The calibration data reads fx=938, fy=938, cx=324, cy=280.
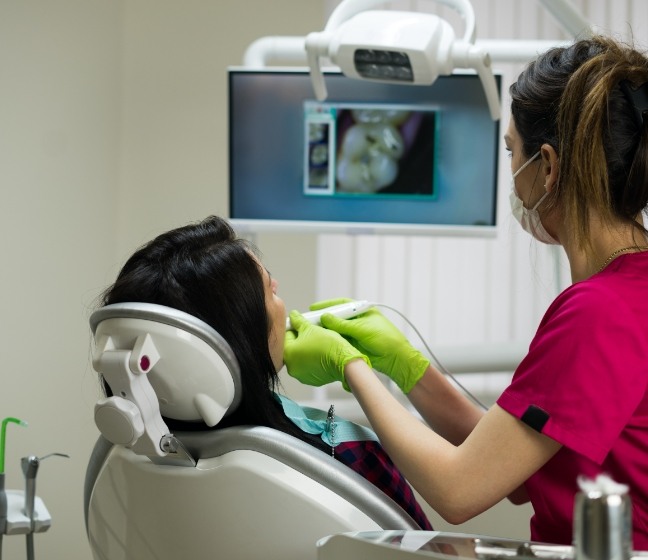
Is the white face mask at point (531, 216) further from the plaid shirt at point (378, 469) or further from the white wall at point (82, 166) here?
the white wall at point (82, 166)

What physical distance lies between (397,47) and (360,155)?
22.6 inches

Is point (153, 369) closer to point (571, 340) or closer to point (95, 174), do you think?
point (571, 340)

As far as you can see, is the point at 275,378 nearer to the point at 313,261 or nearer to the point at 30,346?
the point at 30,346

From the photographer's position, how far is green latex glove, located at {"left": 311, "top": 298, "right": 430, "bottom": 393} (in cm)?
162

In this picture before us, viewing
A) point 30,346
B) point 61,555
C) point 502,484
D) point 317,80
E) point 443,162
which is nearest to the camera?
point 502,484

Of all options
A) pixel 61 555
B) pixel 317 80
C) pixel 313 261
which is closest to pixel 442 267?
pixel 313 261

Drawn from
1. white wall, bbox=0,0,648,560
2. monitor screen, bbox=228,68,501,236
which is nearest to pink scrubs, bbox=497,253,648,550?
monitor screen, bbox=228,68,501,236

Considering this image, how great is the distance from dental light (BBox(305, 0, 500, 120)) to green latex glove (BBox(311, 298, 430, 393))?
69cm

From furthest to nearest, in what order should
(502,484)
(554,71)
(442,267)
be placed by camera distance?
(442,267), (554,71), (502,484)

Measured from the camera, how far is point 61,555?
9.94ft

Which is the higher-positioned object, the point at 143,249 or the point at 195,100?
the point at 195,100

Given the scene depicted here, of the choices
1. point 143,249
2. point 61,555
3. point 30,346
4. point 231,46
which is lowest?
point 61,555

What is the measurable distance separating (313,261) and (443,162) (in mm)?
1207

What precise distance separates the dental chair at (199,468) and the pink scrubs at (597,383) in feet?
0.80
